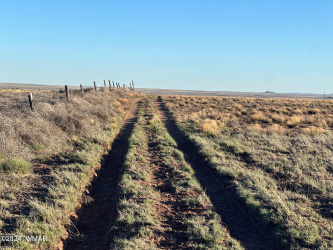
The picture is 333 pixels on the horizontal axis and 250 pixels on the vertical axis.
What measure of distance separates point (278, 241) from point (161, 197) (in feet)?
9.42

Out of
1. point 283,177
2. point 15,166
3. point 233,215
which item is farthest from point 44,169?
point 283,177

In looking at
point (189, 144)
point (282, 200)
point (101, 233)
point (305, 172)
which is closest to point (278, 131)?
point (189, 144)

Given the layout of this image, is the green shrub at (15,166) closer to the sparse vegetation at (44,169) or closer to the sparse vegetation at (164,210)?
the sparse vegetation at (44,169)

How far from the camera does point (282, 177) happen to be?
26.5ft

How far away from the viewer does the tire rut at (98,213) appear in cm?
472

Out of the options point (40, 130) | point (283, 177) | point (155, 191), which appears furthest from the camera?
point (40, 130)

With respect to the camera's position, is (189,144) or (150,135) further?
(150,135)

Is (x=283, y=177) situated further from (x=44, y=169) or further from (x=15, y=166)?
(x=15, y=166)

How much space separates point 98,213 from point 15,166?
114 inches

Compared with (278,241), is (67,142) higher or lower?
higher

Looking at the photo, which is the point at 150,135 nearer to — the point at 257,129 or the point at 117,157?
the point at 117,157

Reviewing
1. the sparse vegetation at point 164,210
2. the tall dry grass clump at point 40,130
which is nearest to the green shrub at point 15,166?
the tall dry grass clump at point 40,130

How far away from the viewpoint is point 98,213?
583cm

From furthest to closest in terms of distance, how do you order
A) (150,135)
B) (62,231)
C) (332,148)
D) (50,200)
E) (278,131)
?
(278,131) → (150,135) → (332,148) → (50,200) → (62,231)
